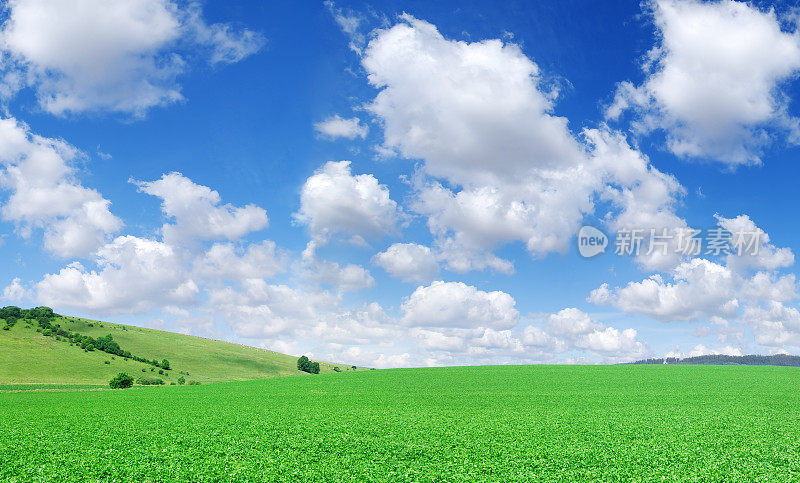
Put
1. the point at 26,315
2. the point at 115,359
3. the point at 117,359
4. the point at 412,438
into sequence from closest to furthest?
the point at 412,438 < the point at 115,359 < the point at 117,359 < the point at 26,315

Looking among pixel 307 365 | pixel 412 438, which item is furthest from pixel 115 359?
pixel 412 438

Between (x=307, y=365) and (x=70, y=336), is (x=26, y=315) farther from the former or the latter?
(x=307, y=365)

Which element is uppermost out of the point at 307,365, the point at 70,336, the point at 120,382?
the point at 70,336

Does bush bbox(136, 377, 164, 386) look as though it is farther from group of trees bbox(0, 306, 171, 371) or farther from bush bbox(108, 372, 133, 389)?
group of trees bbox(0, 306, 171, 371)

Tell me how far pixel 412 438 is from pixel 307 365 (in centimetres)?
14054

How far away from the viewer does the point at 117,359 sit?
135125mm

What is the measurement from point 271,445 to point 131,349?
147477 mm

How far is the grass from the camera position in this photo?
24.1 metres

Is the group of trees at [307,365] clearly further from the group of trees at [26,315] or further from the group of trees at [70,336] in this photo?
the group of trees at [26,315]

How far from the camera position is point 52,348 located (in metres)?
128

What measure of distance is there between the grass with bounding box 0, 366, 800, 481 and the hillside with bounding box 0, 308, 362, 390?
2492 inches

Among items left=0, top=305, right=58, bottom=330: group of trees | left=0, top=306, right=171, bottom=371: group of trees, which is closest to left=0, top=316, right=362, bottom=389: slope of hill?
left=0, top=306, right=171, bottom=371: group of trees

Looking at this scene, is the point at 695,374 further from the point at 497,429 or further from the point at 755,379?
the point at 497,429

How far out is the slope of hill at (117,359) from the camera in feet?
363
